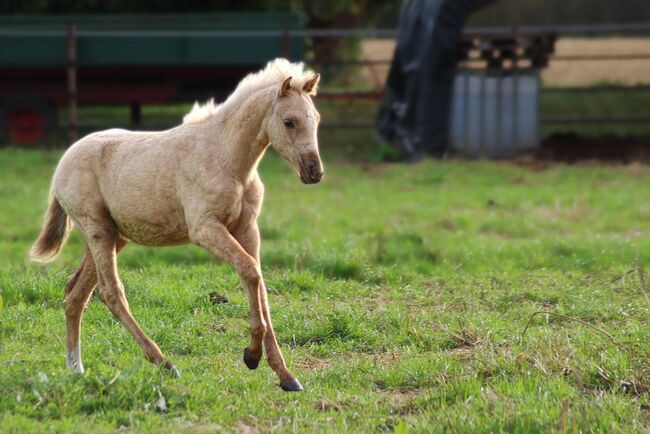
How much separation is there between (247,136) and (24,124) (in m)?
14.7

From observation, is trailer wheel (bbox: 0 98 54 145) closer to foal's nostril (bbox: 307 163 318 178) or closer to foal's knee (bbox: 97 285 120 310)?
foal's knee (bbox: 97 285 120 310)

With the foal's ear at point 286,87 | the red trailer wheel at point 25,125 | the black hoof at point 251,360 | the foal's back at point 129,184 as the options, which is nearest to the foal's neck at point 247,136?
the foal's ear at point 286,87

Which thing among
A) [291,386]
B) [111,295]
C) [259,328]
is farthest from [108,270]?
[291,386]

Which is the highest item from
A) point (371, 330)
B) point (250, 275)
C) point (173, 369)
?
point (250, 275)

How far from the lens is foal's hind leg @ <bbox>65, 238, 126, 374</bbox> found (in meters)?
6.31

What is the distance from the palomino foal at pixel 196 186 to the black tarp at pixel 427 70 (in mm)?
11959

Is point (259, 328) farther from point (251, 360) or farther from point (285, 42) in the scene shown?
point (285, 42)

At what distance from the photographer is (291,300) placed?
830 cm

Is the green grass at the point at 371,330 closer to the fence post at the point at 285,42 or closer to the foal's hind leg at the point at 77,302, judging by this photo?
the foal's hind leg at the point at 77,302

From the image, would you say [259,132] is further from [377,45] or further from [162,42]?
[377,45]

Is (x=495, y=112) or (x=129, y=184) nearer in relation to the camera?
(x=129, y=184)

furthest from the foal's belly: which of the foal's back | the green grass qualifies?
the green grass

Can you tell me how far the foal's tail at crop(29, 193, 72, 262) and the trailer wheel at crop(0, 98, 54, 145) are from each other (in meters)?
13.2

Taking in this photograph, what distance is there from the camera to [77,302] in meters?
6.46
